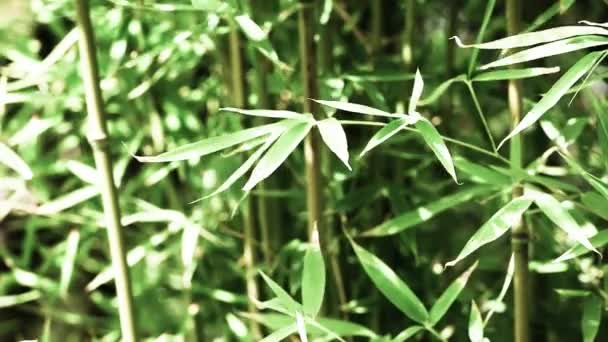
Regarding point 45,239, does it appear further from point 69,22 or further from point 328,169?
point 328,169

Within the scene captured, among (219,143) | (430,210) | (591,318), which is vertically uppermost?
(219,143)

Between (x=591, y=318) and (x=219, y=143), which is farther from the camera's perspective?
(x=591, y=318)

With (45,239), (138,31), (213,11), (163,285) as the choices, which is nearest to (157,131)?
(138,31)

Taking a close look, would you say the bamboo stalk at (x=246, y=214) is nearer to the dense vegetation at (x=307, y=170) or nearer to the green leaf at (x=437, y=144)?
the dense vegetation at (x=307, y=170)

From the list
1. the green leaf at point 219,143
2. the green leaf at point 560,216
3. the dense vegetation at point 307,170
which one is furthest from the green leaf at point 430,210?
the green leaf at point 219,143

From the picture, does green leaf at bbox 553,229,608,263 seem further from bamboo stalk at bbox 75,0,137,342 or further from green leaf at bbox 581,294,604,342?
bamboo stalk at bbox 75,0,137,342

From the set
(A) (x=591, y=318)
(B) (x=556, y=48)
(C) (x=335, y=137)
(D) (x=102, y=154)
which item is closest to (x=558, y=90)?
(B) (x=556, y=48)

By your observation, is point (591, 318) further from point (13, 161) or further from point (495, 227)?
point (13, 161)

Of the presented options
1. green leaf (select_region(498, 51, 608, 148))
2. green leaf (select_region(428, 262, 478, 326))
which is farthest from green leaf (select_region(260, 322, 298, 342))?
green leaf (select_region(498, 51, 608, 148))
